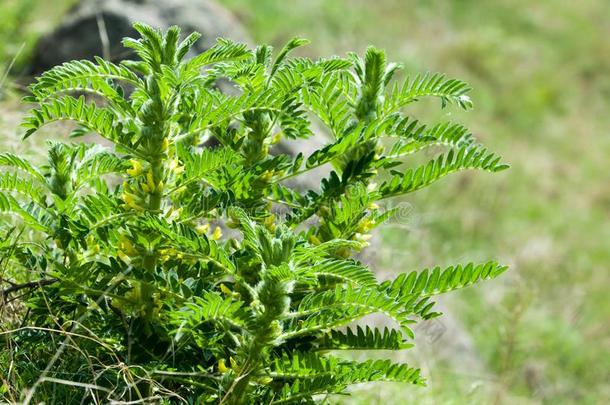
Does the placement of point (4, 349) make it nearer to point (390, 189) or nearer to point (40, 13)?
point (390, 189)

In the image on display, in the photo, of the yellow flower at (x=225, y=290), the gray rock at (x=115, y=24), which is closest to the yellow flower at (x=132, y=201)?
the yellow flower at (x=225, y=290)

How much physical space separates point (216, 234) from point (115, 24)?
2.97 m

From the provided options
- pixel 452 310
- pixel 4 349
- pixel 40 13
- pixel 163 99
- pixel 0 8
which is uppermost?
pixel 40 13

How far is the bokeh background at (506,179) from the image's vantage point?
4242 millimetres

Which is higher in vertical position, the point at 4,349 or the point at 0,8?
the point at 0,8

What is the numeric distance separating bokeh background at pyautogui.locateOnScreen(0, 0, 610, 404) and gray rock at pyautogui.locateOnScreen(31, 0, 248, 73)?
151mm

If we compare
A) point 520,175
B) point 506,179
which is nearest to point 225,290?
point 506,179

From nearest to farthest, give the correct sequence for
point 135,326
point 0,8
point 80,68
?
1. point 80,68
2. point 135,326
3. point 0,8

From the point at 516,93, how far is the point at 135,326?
781 centimetres

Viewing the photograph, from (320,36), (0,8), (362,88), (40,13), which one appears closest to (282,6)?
(320,36)

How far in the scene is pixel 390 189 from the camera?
72.7 inches

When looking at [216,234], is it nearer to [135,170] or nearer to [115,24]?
[135,170]

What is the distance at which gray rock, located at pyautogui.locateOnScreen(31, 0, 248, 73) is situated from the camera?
4555mm

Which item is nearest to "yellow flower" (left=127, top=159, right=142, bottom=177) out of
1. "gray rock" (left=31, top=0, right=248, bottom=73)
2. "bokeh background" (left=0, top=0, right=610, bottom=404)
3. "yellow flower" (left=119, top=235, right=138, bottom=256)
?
"yellow flower" (left=119, top=235, right=138, bottom=256)
